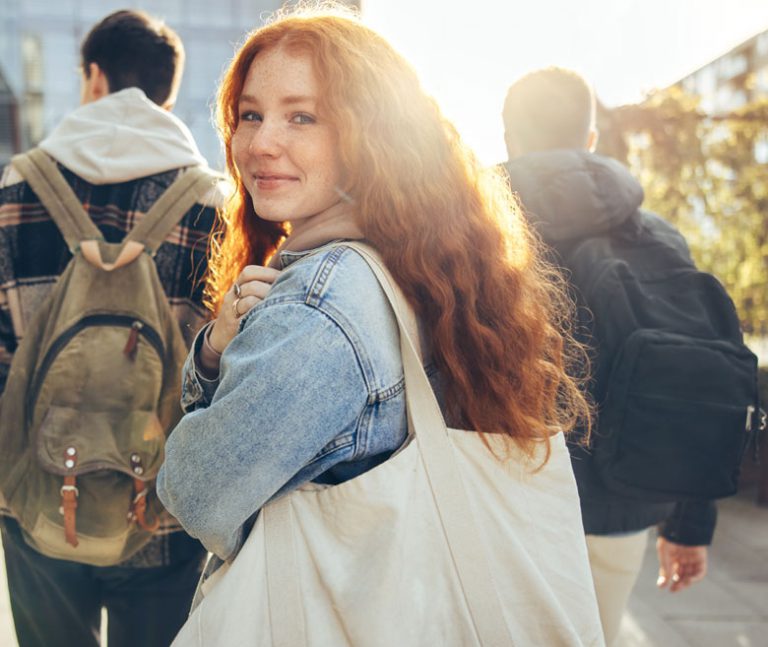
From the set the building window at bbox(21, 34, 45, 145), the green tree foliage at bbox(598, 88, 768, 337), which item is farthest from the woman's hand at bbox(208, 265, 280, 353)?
the building window at bbox(21, 34, 45, 145)

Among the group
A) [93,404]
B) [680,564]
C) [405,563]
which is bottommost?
[680,564]

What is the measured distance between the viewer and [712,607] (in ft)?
14.6

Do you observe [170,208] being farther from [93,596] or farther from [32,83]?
[32,83]

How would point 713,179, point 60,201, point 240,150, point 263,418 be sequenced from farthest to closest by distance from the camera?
1. point 713,179
2. point 60,201
3. point 240,150
4. point 263,418

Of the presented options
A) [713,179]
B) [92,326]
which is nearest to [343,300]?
[92,326]

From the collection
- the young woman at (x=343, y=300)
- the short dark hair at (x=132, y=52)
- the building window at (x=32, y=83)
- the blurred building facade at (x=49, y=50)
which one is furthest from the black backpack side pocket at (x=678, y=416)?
the building window at (x=32, y=83)

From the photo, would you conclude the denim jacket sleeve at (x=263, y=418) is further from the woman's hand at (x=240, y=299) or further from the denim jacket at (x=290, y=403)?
the woman's hand at (x=240, y=299)

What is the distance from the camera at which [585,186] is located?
2492mm

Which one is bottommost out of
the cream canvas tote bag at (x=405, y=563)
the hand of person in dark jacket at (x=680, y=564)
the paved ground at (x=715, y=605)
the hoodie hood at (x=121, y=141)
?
the paved ground at (x=715, y=605)

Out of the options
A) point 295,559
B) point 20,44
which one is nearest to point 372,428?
point 295,559

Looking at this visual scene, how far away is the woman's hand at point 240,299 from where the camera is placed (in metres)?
1.54

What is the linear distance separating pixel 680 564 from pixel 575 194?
3.90 feet

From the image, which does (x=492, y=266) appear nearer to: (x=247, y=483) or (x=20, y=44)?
(x=247, y=483)

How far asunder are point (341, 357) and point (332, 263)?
164mm
